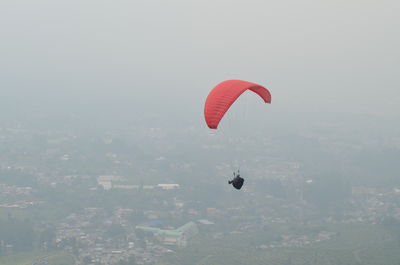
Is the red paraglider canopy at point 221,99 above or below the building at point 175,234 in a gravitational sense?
below

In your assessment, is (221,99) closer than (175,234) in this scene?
Yes

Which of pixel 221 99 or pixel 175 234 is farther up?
pixel 175 234

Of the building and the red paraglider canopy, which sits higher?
the building

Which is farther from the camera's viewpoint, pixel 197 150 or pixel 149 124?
pixel 149 124

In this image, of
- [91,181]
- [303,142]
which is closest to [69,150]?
[91,181]

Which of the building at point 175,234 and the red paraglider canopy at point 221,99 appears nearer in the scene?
the red paraglider canopy at point 221,99

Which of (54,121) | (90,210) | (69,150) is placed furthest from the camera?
(54,121)

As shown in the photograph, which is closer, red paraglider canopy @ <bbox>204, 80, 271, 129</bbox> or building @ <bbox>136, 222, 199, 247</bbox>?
red paraglider canopy @ <bbox>204, 80, 271, 129</bbox>

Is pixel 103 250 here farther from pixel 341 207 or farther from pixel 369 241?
pixel 341 207
